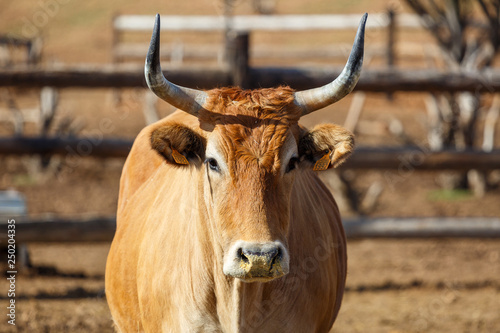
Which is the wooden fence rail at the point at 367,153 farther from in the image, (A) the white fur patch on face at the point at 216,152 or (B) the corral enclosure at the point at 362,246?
(A) the white fur patch on face at the point at 216,152

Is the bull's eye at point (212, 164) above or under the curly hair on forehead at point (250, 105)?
under

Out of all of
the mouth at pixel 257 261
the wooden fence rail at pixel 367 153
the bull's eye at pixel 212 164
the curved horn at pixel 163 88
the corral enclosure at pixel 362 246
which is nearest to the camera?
the mouth at pixel 257 261

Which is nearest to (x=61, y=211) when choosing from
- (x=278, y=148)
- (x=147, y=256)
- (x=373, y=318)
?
(x=373, y=318)

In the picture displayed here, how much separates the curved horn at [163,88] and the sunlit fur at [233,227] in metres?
0.06

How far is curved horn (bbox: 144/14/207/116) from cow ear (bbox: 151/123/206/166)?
11cm

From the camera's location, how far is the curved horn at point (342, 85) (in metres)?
3.02

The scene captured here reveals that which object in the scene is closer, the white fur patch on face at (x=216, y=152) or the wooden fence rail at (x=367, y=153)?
the white fur patch on face at (x=216, y=152)

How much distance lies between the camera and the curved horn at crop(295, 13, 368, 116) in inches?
119

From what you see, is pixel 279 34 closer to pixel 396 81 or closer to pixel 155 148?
pixel 396 81

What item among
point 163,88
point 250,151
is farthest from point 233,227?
point 163,88

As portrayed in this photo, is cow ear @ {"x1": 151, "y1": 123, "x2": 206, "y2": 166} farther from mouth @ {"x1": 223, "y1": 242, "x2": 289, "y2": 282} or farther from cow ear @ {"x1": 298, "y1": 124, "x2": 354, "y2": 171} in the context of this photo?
mouth @ {"x1": 223, "y1": 242, "x2": 289, "y2": 282}

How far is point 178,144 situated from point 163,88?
30 centimetres

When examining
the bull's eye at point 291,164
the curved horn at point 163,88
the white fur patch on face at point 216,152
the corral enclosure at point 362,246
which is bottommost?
the corral enclosure at point 362,246

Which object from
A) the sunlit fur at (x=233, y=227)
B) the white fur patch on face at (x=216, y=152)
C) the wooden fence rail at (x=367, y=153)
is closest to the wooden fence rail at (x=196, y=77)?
the wooden fence rail at (x=367, y=153)
